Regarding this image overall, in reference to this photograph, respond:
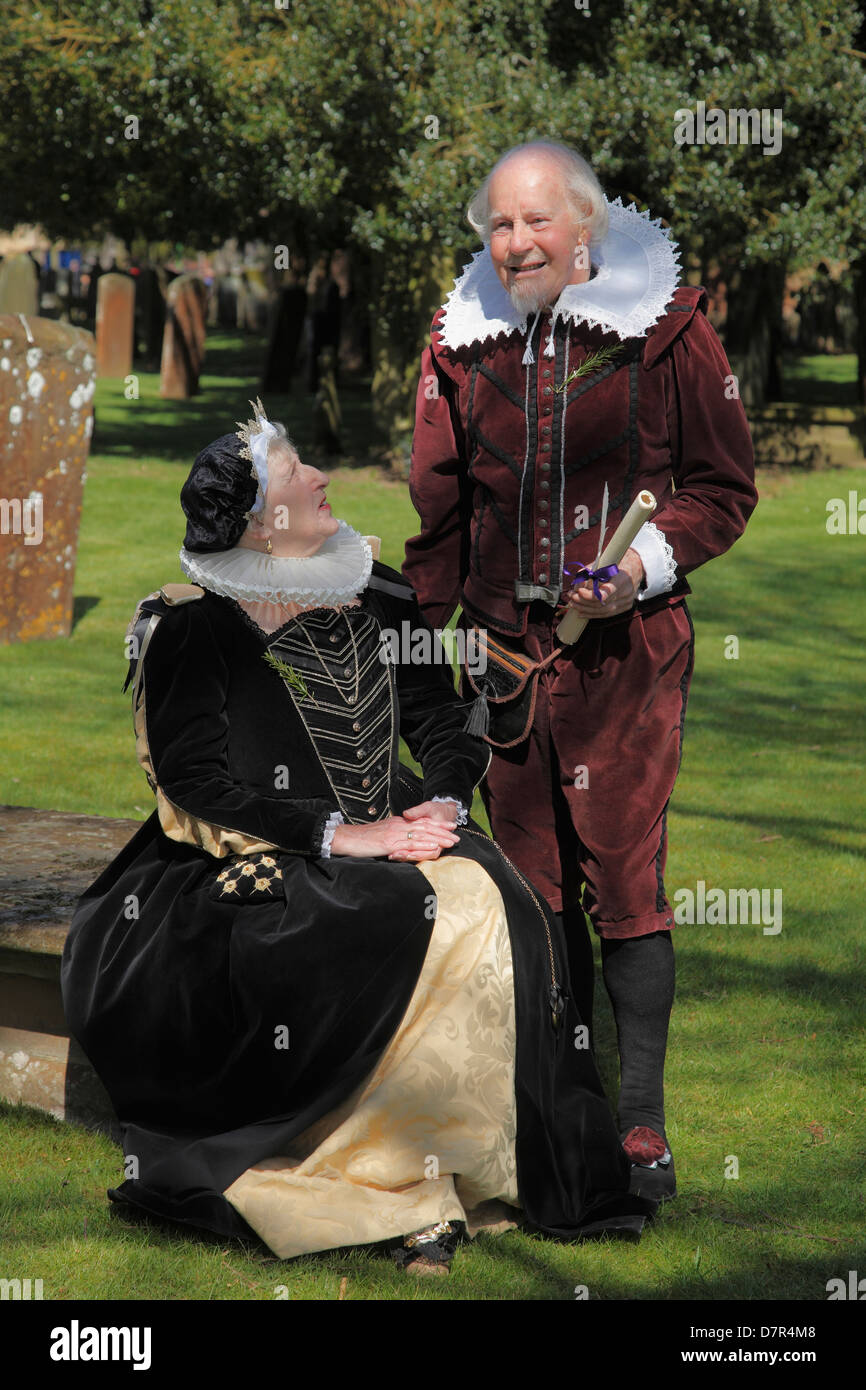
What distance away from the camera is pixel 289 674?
11.4 feet

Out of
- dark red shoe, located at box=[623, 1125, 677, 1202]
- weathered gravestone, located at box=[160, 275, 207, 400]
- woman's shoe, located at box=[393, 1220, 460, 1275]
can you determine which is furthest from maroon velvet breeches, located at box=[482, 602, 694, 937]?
weathered gravestone, located at box=[160, 275, 207, 400]

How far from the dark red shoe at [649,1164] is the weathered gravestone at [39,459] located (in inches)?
243

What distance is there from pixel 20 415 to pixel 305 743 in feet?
18.7

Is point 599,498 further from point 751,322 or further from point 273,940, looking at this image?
point 751,322

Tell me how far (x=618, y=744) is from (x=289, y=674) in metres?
0.75

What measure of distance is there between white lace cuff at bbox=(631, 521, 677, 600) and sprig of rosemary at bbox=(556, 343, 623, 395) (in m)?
0.36

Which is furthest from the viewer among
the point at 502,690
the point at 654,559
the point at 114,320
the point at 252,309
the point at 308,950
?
the point at 252,309

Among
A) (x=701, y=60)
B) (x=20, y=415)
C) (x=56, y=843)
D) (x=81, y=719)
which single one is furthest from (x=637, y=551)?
(x=701, y=60)

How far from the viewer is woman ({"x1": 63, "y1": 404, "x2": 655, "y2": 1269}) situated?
319cm

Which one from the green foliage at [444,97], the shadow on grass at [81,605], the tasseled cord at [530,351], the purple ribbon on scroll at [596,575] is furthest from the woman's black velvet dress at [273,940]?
the green foliage at [444,97]

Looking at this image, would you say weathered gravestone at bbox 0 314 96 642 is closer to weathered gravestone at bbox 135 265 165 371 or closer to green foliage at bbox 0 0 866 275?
green foliage at bbox 0 0 866 275

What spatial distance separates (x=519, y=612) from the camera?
3.60 meters

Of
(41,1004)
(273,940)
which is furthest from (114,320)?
(273,940)

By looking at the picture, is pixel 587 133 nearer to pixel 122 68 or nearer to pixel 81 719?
pixel 122 68
